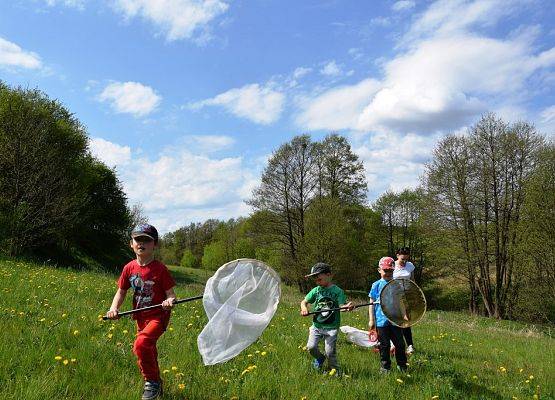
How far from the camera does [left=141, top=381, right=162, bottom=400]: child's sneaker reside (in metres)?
4.74

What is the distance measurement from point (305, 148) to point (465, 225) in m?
17.0

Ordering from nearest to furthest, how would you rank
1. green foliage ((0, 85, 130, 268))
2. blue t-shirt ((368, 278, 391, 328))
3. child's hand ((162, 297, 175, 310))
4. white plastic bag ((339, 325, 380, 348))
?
child's hand ((162, 297, 175, 310))
blue t-shirt ((368, 278, 391, 328))
white plastic bag ((339, 325, 380, 348))
green foliage ((0, 85, 130, 268))

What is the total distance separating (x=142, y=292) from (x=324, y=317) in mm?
2889

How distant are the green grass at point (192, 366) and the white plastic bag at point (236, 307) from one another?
0.66m

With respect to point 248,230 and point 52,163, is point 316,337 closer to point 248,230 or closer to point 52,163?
point 52,163

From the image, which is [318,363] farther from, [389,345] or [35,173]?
[35,173]

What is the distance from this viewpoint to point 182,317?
30.8 feet

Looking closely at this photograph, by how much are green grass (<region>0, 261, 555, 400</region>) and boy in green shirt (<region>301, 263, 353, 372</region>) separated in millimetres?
255

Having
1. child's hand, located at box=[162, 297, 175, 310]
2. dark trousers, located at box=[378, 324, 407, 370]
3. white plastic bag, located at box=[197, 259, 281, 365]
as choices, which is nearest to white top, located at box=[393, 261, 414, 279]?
dark trousers, located at box=[378, 324, 407, 370]

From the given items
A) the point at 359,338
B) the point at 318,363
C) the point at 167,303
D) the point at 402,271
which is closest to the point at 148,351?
the point at 167,303

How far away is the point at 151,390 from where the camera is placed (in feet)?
15.8

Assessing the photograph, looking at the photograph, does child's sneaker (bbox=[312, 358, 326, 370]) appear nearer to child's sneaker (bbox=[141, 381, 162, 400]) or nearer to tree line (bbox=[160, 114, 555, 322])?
child's sneaker (bbox=[141, 381, 162, 400])

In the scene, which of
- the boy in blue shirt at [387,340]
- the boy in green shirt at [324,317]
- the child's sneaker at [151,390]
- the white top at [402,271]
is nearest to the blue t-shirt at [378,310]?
the boy in blue shirt at [387,340]

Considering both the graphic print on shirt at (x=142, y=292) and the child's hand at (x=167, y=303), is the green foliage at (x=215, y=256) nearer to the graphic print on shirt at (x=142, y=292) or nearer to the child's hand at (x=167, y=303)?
the graphic print on shirt at (x=142, y=292)
